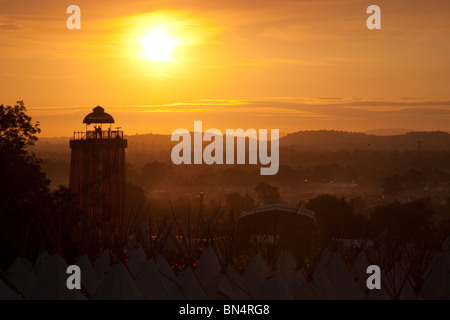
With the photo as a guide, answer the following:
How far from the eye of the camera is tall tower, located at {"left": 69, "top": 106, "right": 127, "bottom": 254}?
79.9 feet

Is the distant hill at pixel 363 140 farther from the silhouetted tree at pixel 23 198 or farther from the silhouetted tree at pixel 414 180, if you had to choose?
the silhouetted tree at pixel 23 198

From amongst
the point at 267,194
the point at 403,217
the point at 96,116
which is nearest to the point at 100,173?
the point at 96,116

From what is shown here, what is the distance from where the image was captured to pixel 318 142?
443 ft

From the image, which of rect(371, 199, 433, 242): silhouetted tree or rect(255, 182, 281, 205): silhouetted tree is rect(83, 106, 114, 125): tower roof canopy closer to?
rect(371, 199, 433, 242): silhouetted tree

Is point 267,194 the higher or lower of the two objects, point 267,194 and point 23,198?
the lower

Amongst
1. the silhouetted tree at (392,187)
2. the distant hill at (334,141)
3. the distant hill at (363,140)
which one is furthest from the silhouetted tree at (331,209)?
the distant hill at (363,140)

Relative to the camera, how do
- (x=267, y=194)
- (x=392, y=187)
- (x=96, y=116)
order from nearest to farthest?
(x=96, y=116), (x=267, y=194), (x=392, y=187)

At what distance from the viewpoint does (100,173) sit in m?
24.6

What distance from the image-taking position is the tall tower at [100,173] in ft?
79.9

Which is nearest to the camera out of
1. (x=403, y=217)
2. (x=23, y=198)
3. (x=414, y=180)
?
(x=23, y=198)

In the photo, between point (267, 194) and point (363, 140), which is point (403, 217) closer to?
point (267, 194)

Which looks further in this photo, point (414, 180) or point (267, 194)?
point (414, 180)

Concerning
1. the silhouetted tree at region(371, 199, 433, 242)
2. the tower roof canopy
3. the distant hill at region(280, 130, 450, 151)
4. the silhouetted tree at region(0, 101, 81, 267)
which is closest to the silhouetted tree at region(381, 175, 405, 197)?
the silhouetted tree at region(371, 199, 433, 242)
